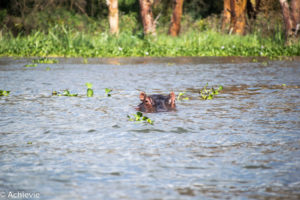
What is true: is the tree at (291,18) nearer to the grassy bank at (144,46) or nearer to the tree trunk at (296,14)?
the tree trunk at (296,14)

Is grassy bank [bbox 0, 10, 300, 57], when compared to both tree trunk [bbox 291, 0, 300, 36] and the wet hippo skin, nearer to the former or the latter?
tree trunk [bbox 291, 0, 300, 36]

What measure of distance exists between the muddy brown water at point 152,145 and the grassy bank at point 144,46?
941 cm

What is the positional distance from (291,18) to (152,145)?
1654cm

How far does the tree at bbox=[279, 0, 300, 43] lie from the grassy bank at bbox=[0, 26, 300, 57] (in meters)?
0.58

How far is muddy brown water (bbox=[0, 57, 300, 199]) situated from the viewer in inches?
134

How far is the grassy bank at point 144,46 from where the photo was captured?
19.0 metres

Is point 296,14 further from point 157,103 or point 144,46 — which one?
point 157,103

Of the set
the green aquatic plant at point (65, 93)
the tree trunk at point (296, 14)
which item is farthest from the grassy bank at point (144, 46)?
the green aquatic plant at point (65, 93)

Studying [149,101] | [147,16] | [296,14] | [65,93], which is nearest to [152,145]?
[149,101]

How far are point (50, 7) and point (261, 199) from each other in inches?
1321

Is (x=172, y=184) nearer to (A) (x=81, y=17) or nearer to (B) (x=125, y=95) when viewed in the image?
(B) (x=125, y=95)

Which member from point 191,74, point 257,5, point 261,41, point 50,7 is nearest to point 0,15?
point 50,7

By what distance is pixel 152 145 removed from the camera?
4727mm

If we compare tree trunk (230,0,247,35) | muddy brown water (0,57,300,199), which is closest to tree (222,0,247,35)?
tree trunk (230,0,247,35)
